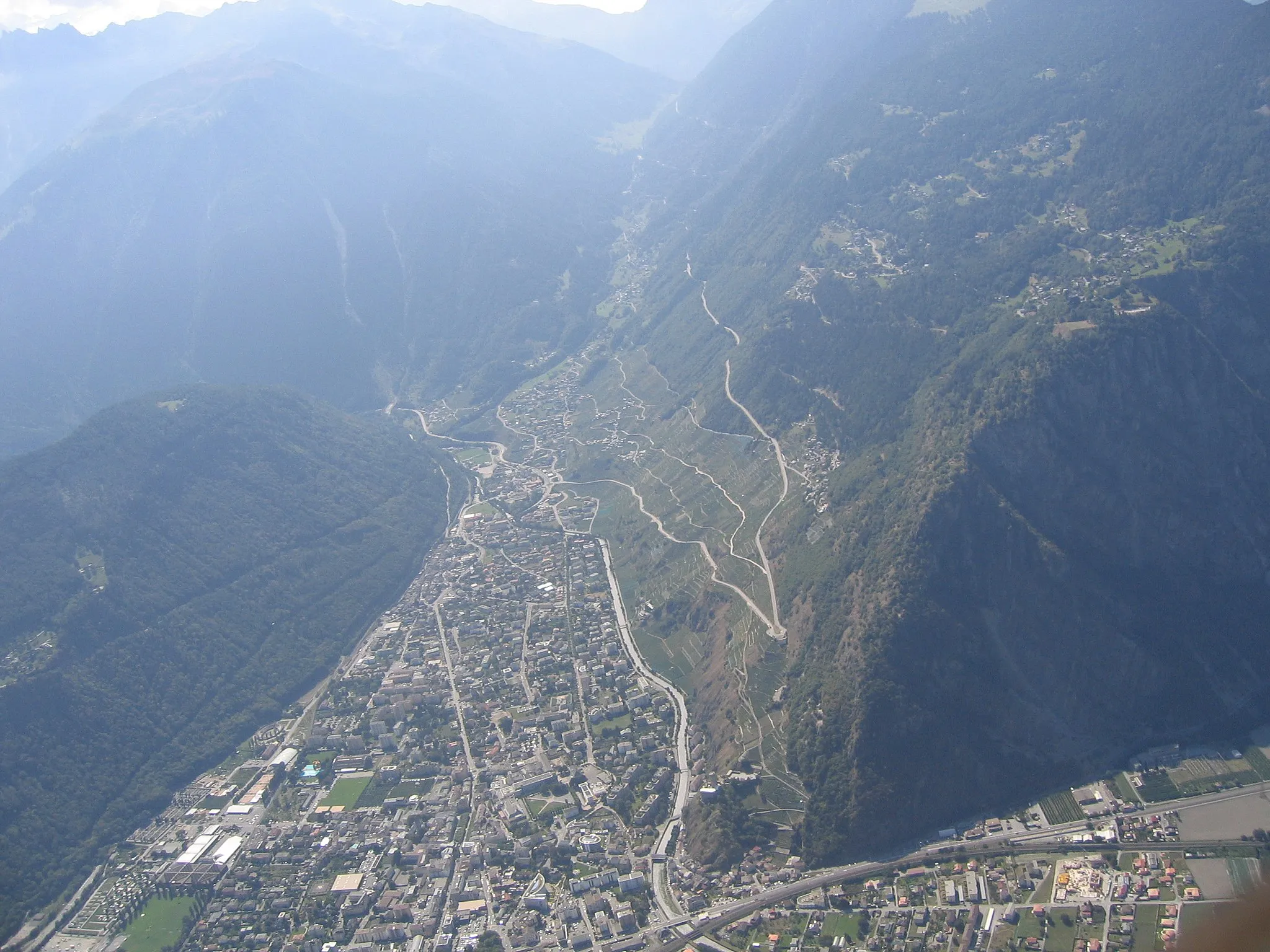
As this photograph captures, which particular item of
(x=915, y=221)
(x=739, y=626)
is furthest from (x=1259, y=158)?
(x=739, y=626)

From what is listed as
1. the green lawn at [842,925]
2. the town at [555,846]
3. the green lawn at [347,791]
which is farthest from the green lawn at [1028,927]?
the green lawn at [347,791]

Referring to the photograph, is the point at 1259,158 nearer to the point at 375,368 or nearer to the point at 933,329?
the point at 933,329

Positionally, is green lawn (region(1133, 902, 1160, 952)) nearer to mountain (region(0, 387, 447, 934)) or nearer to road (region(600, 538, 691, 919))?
road (region(600, 538, 691, 919))

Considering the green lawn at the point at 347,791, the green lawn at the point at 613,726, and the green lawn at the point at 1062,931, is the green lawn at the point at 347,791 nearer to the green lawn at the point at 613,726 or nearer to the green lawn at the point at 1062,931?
the green lawn at the point at 613,726

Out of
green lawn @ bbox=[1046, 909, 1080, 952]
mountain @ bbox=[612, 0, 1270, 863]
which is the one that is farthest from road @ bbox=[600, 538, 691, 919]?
green lawn @ bbox=[1046, 909, 1080, 952]

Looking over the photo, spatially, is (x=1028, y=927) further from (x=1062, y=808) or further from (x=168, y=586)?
(x=168, y=586)

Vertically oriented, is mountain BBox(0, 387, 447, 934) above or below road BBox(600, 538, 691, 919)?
above
